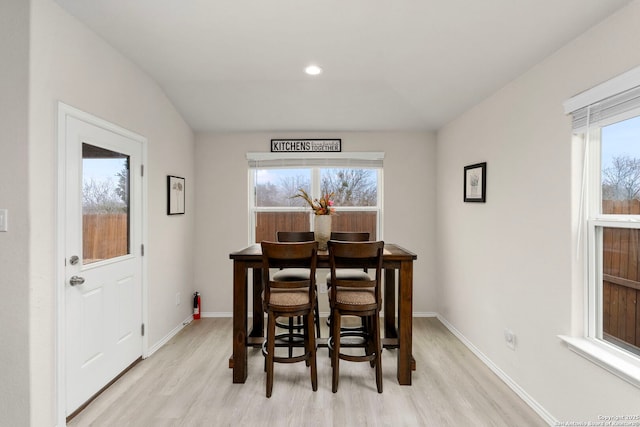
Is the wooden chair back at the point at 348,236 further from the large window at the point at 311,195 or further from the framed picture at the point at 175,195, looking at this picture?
the framed picture at the point at 175,195

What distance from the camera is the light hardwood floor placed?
7.09 ft

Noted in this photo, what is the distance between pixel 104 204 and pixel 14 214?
703 millimetres

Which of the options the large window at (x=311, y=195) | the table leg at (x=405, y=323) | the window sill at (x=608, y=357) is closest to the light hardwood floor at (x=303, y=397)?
the table leg at (x=405, y=323)

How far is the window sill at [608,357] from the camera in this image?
63.0 inches

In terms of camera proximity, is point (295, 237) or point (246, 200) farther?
point (246, 200)

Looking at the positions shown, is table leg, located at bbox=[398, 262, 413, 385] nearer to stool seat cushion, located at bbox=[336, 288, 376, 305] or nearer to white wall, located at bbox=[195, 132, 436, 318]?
stool seat cushion, located at bbox=[336, 288, 376, 305]

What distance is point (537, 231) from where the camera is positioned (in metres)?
2.29

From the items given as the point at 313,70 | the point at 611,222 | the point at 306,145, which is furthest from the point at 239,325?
the point at 611,222

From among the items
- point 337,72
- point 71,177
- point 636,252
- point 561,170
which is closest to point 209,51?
point 337,72

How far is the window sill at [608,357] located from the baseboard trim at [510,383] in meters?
0.54

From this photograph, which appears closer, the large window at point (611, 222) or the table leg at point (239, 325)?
the large window at point (611, 222)

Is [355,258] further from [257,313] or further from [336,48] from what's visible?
[336,48]

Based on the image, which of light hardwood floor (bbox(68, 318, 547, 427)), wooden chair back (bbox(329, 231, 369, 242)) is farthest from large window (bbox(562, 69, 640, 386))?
wooden chair back (bbox(329, 231, 369, 242))

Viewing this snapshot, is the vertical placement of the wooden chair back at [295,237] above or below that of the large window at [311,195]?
below
